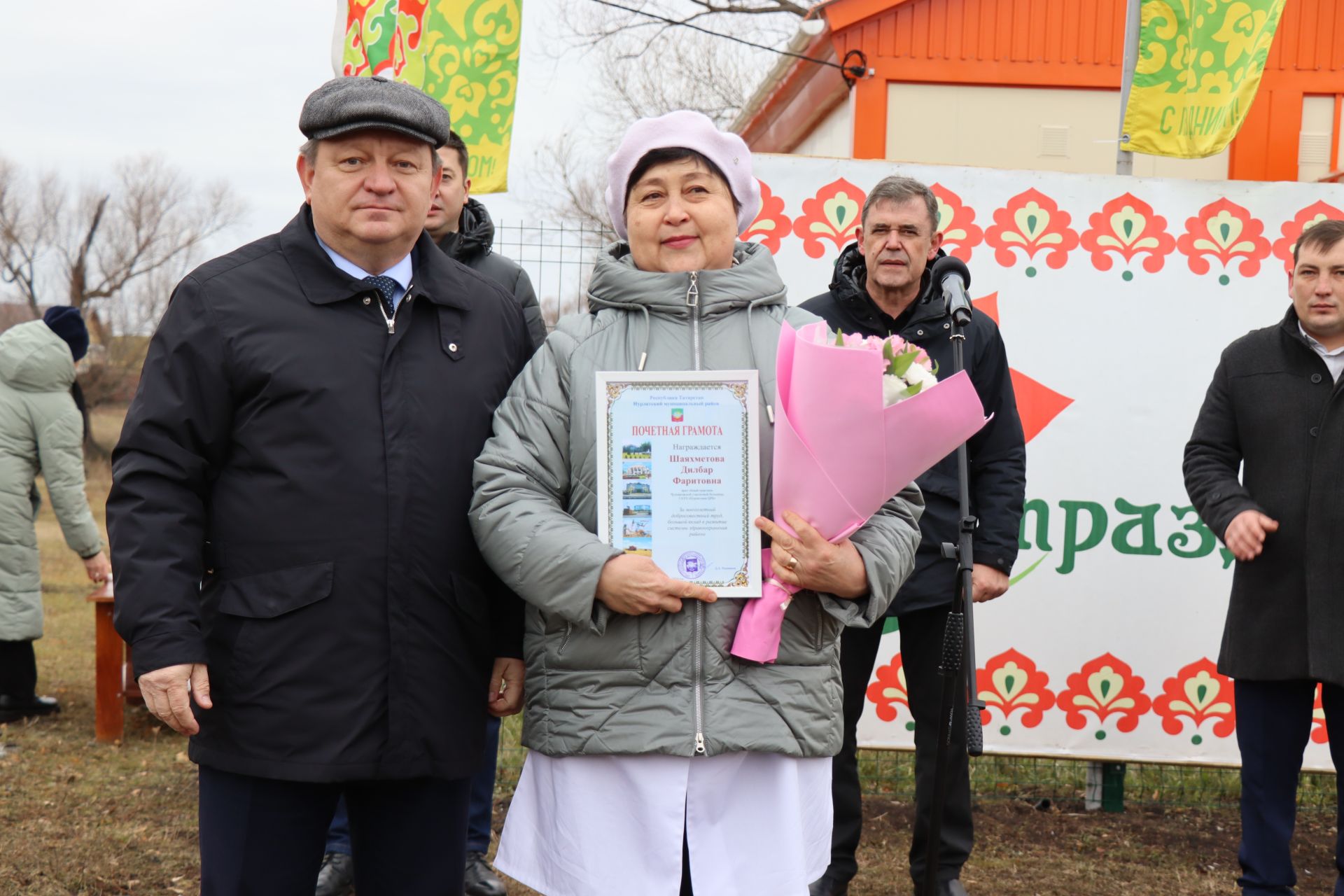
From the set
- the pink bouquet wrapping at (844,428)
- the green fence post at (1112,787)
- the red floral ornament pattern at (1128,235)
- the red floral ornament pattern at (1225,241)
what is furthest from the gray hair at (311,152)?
the green fence post at (1112,787)

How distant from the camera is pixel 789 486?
91.7 inches

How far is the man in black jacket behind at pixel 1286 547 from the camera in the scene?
374 centimetres

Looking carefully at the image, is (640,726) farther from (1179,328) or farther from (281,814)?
(1179,328)

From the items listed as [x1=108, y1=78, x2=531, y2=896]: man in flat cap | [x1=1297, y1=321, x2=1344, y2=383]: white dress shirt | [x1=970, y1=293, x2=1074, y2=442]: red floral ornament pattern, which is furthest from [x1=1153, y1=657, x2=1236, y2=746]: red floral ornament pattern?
[x1=108, y1=78, x2=531, y2=896]: man in flat cap

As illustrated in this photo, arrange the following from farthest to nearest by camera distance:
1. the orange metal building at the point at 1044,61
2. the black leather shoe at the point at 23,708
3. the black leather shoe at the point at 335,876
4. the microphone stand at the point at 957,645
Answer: the orange metal building at the point at 1044,61
the black leather shoe at the point at 23,708
the black leather shoe at the point at 335,876
the microphone stand at the point at 957,645

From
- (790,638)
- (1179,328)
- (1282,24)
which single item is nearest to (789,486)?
(790,638)

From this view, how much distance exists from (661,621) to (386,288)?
818mm

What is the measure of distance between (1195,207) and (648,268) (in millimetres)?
3396

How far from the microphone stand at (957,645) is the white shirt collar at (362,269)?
1.43 m

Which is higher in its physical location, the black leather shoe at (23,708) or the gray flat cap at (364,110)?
the gray flat cap at (364,110)

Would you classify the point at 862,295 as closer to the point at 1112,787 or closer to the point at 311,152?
the point at 311,152

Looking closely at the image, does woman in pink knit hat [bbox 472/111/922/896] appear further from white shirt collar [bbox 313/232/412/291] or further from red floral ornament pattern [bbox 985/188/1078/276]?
red floral ornament pattern [bbox 985/188/1078/276]

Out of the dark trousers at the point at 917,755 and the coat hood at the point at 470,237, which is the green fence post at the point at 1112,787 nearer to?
the dark trousers at the point at 917,755

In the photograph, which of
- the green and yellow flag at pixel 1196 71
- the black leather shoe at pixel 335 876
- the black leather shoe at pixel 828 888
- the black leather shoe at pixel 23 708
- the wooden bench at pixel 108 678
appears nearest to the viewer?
the black leather shoe at pixel 335 876
